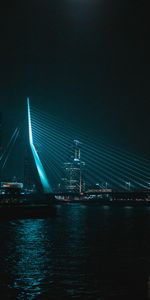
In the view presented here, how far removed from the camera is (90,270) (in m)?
14.6

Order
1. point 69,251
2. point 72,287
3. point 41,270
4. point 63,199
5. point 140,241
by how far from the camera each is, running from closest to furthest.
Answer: point 72,287 → point 41,270 → point 69,251 → point 140,241 → point 63,199

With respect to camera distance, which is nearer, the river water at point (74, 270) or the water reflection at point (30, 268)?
the river water at point (74, 270)

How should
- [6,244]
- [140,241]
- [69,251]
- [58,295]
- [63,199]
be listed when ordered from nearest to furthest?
1. [58,295]
2. [69,251]
3. [6,244]
4. [140,241]
5. [63,199]

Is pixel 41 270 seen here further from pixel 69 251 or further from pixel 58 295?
pixel 69 251

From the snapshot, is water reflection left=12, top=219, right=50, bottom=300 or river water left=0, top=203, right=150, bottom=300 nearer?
river water left=0, top=203, right=150, bottom=300

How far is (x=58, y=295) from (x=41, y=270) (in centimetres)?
370

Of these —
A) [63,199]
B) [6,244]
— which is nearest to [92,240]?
[6,244]

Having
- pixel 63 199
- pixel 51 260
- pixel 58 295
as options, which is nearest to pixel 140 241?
pixel 51 260

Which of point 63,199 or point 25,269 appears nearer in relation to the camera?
point 25,269

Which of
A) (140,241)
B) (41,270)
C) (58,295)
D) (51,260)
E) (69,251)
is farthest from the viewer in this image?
(140,241)

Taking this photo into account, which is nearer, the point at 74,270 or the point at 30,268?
the point at 74,270

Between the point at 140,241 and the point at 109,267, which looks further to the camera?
the point at 140,241

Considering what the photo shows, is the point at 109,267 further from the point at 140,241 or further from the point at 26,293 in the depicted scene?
the point at 140,241

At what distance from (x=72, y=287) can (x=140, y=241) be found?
13033 millimetres
